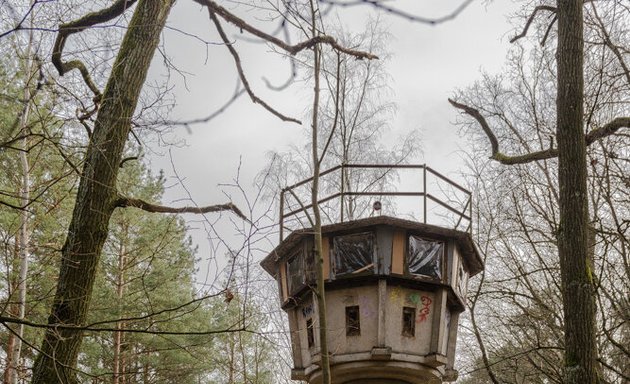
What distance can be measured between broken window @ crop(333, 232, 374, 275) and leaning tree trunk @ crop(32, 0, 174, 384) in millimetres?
3462

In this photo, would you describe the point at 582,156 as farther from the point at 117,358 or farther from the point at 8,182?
the point at 117,358

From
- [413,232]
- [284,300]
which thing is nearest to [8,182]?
[284,300]

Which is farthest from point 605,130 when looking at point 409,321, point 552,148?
point 409,321

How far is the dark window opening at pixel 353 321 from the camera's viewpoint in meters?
7.45

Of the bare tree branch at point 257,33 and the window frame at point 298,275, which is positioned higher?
the bare tree branch at point 257,33

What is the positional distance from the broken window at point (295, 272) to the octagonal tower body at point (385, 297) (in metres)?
0.03

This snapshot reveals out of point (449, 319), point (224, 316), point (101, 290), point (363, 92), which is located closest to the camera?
point (449, 319)

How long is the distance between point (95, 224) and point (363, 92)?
9.16 m

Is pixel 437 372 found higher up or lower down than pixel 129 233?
lower down

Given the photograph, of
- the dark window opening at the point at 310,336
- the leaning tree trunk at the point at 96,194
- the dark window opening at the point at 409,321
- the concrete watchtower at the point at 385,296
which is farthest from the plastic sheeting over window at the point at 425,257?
the leaning tree trunk at the point at 96,194

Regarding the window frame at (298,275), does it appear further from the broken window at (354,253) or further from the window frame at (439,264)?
the window frame at (439,264)

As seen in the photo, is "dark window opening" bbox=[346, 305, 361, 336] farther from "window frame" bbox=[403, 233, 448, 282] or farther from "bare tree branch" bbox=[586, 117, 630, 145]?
"bare tree branch" bbox=[586, 117, 630, 145]

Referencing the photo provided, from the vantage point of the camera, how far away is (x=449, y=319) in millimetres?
8227

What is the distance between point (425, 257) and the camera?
7676 mm
